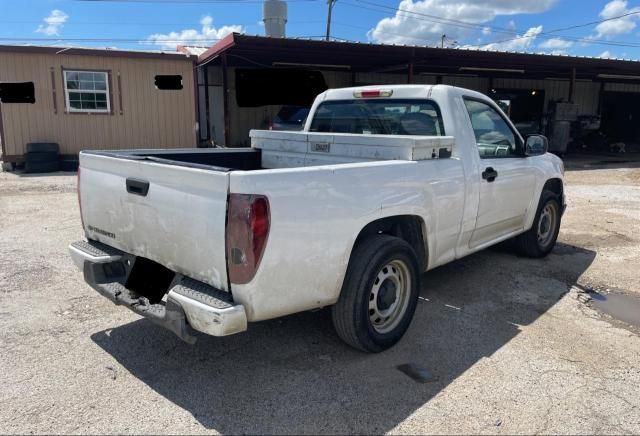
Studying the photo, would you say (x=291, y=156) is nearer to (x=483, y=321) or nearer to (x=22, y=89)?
(x=483, y=321)

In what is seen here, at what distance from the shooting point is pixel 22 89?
13930 millimetres

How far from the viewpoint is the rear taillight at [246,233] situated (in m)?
2.67

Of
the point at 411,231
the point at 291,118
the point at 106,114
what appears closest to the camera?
the point at 411,231

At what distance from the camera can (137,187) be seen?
323 centimetres

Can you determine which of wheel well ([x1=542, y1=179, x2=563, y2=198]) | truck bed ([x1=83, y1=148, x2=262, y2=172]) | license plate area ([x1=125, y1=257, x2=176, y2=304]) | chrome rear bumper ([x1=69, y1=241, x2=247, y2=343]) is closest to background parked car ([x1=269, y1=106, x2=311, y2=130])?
wheel well ([x1=542, y1=179, x2=563, y2=198])

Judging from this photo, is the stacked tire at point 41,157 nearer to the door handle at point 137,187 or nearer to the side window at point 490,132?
the door handle at point 137,187

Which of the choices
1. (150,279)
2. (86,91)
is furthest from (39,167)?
(150,279)

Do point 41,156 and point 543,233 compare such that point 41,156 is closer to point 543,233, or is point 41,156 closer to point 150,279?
point 150,279

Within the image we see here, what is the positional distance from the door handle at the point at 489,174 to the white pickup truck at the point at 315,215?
0.02 meters

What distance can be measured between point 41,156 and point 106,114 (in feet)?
7.24

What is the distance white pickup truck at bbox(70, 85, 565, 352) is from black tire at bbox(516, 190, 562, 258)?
711mm

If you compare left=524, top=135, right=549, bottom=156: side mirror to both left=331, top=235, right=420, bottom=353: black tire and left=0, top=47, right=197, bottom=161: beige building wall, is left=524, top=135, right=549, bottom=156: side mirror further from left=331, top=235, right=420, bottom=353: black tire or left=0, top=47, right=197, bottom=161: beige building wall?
left=0, top=47, right=197, bottom=161: beige building wall

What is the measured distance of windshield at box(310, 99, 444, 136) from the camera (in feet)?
14.8

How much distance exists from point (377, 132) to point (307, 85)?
47.7ft
